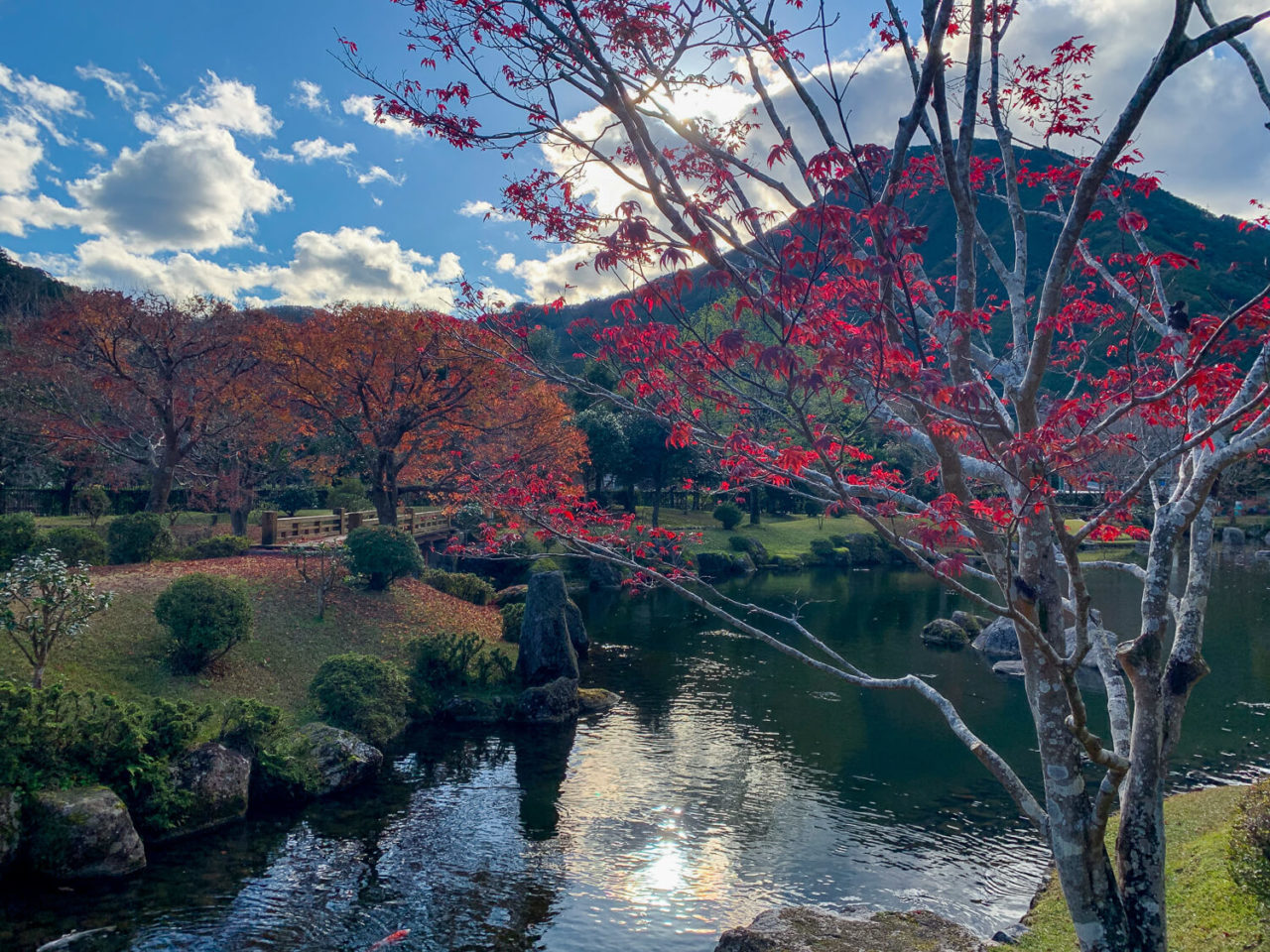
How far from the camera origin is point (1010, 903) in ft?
35.1

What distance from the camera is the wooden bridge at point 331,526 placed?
27.3 meters

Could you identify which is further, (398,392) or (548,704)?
(398,392)

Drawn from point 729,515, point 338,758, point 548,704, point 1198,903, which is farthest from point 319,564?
point 729,515

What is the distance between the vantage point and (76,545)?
1998cm

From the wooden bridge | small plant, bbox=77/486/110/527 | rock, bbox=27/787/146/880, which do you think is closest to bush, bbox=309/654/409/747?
rock, bbox=27/787/146/880

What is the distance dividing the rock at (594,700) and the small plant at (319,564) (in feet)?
26.0

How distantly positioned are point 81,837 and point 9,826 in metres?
0.82

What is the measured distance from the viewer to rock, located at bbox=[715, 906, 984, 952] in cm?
843

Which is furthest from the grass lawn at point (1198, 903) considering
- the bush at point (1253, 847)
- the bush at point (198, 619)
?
the bush at point (198, 619)

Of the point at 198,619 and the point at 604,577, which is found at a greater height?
the point at 198,619

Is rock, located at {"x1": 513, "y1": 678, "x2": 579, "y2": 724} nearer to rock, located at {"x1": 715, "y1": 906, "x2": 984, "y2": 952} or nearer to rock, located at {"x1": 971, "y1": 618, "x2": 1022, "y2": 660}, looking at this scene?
rock, located at {"x1": 715, "y1": 906, "x2": 984, "y2": 952}

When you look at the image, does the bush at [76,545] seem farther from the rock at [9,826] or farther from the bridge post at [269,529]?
the rock at [9,826]

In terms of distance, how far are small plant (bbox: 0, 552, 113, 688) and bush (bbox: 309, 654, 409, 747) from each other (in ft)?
14.1

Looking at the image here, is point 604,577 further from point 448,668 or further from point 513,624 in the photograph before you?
point 448,668
